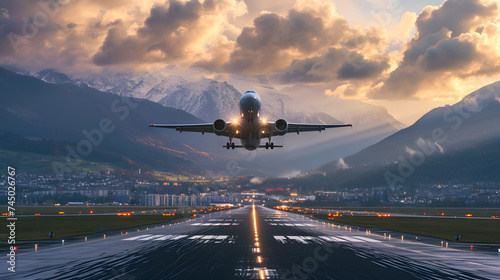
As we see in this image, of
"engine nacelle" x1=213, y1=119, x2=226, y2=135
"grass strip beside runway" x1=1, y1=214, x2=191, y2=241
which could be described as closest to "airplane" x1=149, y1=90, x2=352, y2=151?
"engine nacelle" x1=213, y1=119, x2=226, y2=135

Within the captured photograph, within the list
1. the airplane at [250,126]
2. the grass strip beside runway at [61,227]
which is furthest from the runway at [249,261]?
the grass strip beside runway at [61,227]

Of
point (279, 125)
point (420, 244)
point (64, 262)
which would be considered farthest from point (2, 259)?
point (420, 244)

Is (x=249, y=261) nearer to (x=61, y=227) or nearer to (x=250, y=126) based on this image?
(x=250, y=126)

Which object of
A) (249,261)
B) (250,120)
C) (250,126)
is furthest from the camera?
(250,126)

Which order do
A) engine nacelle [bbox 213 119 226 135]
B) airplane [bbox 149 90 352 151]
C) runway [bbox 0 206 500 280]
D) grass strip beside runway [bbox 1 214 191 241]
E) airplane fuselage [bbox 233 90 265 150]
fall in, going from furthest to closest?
grass strip beside runway [bbox 1 214 191 241] < engine nacelle [bbox 213 119 226 135] < airplane [bbox 149 90 352 151] < airplane fuselage [bbox 233 90 265 150] < runway [bbox 0 206 500 280]

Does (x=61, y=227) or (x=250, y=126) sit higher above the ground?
(x=250, y=126)

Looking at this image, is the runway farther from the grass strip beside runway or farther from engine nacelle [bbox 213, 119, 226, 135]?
the grass strip beside runway

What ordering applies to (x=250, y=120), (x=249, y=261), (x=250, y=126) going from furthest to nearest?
(x=250, y=126)
(x=250, y=120)
(x=249, y=261)

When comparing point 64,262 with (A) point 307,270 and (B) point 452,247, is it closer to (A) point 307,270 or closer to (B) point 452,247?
(A) point 307,270

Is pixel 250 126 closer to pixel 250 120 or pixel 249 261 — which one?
pixel 250 120

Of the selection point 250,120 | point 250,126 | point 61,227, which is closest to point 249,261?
point 250,120

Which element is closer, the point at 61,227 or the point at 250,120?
the point at 250,120

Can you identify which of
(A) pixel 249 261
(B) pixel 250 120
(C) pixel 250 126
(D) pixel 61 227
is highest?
(B) pixel 250 120
